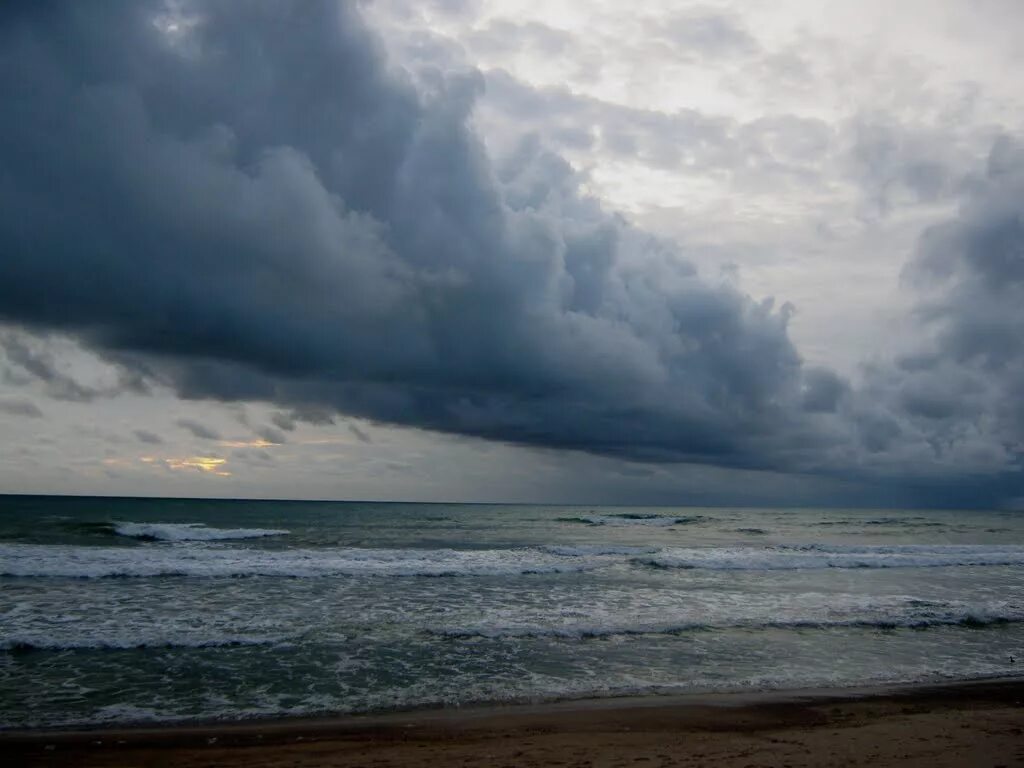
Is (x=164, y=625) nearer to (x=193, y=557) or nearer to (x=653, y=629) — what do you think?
(x=653, y=629)

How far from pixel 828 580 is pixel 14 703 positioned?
26.7 metres

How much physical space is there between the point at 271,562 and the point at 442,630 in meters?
15.7

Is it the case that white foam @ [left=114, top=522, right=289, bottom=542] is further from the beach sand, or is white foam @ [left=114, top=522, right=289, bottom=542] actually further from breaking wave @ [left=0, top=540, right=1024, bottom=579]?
the beach sand

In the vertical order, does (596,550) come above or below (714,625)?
below

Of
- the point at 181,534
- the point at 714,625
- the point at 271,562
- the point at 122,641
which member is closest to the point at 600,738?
the point at 714,625

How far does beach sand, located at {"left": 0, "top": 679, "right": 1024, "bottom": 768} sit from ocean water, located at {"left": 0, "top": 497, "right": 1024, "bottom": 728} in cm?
80

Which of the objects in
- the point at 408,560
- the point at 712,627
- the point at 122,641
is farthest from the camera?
the point at 408,560

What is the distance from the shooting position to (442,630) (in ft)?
51.7

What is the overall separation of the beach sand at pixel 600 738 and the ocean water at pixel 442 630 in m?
0.80

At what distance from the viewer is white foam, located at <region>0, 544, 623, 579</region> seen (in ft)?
81.7

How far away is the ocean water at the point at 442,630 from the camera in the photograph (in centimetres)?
1140

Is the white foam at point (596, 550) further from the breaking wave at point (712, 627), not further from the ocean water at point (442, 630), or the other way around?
the breaking wave at point (712, 627)

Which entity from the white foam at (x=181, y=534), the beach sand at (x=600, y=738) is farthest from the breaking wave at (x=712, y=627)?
the white foam at (x=181, y=534)

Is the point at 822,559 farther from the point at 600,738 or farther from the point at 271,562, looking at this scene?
the point at 600,738
